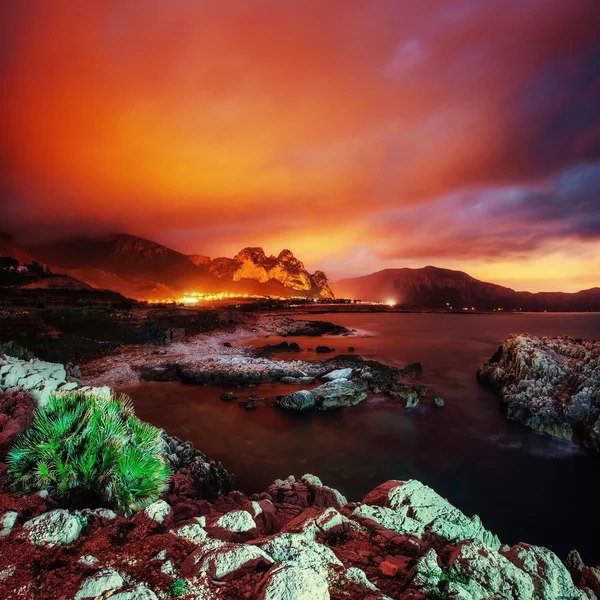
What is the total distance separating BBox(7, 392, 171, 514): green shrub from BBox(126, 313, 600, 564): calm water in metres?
6.79

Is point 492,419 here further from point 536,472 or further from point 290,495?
point 290,495

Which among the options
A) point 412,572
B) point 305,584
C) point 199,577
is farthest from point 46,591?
point 412,572

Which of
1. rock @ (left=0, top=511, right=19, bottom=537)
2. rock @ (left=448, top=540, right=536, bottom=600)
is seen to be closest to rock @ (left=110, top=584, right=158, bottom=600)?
rock @ (left=0, top=511, right=19, bottom=537)

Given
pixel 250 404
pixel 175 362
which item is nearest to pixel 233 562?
pixel 250 404

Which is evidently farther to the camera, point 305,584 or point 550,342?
point 550,342

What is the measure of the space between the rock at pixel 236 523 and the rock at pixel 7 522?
281cm

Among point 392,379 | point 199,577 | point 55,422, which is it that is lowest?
point 392,379

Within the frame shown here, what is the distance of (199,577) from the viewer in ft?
12.3

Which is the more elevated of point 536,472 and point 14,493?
point 14,493

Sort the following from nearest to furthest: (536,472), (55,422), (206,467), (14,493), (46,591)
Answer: (46,591)
(14,493)
(55,422)
(206,467)
(536,472)

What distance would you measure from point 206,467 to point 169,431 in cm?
785

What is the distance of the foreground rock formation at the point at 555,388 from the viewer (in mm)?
15547

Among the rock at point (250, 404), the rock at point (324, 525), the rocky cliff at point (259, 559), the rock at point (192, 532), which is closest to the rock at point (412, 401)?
the rock at point (250, 404)

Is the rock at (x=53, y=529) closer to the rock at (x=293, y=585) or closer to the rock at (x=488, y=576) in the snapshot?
the rock at (x=293, y=585)
